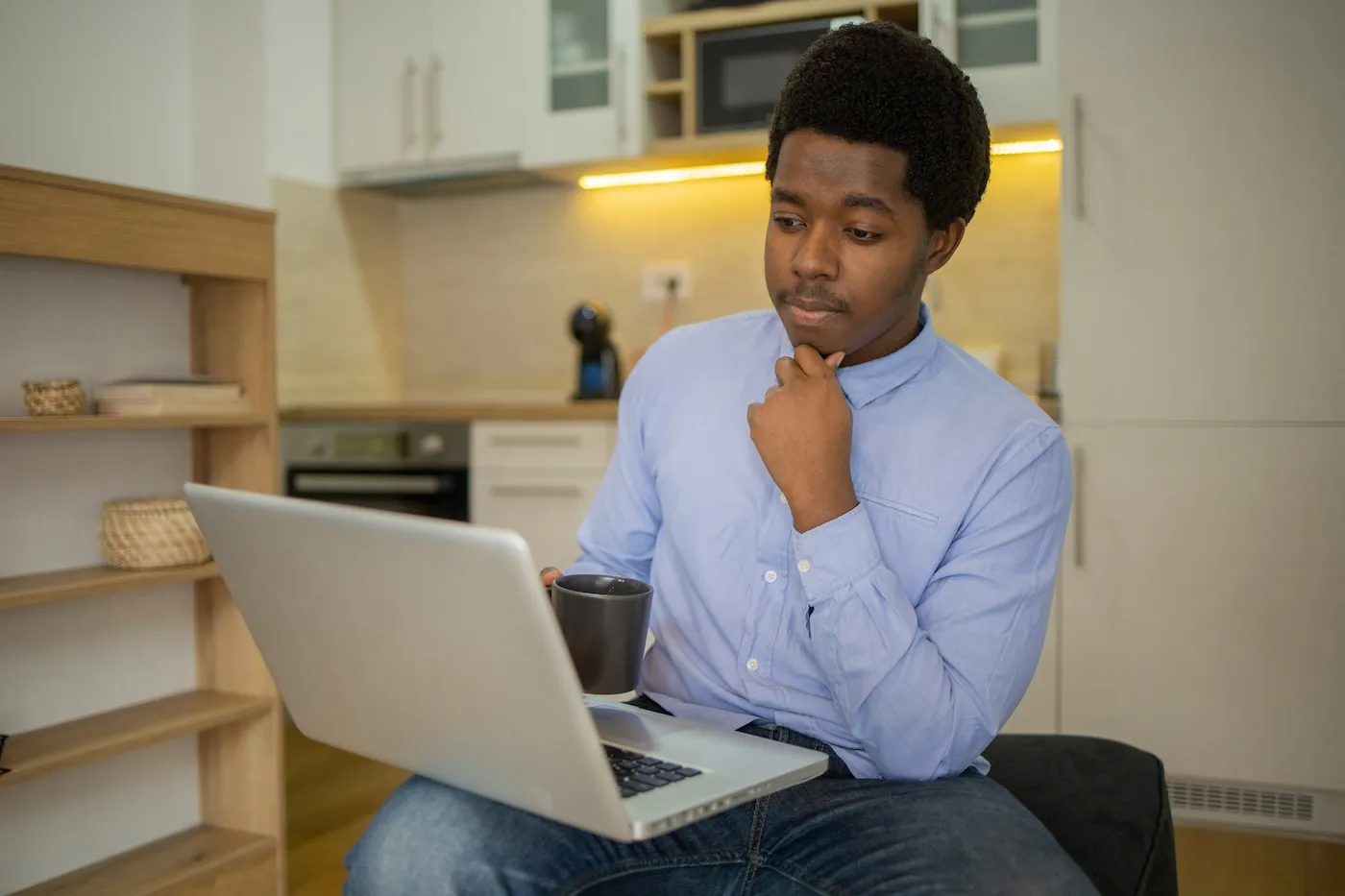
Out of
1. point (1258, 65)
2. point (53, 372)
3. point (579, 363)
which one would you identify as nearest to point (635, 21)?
point (579, 363)

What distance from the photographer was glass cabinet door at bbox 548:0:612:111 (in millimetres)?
3533

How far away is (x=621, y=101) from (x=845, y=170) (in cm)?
242

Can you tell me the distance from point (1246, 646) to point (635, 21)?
225 centimetres

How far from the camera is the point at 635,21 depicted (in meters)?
3.44

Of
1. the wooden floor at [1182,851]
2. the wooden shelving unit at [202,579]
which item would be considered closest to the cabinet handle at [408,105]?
the wooden shelving unit at [202,579]

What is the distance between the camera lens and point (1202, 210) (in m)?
2.68

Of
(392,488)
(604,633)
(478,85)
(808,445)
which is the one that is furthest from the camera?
(478,85)

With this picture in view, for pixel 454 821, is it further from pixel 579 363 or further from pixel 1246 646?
pixel 579 363

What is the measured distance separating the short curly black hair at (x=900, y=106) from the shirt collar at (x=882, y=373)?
13 cm

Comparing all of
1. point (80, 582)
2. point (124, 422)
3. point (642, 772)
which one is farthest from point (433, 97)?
point (642, 772)

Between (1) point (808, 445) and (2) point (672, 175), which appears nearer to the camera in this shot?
(1) point (808, 445)

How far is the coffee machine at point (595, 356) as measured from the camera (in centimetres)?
349

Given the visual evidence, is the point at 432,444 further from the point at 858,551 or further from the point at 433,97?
the point at 858,551

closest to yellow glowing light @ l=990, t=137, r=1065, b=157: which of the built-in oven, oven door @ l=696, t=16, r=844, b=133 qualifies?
oven door @ l=696, t=16, r=844, b=133
